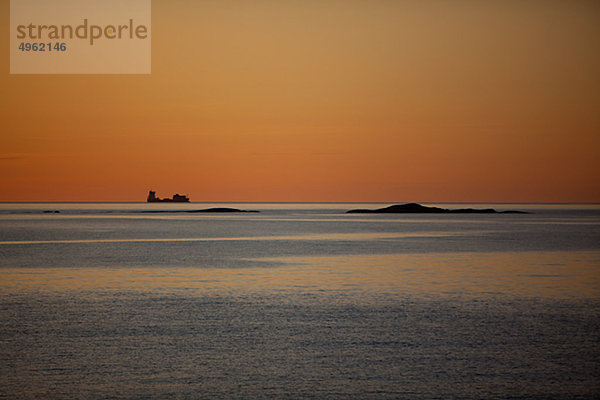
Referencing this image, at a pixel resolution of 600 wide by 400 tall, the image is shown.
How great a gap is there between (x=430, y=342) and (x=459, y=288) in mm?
10981

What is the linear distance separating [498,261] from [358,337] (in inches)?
1000

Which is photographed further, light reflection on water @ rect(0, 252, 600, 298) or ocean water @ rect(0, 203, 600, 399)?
light reflection on water @ rect(0, 252, 600, 298)

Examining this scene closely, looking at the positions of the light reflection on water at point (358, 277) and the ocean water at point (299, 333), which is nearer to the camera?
the ocean water at point (299, 333)

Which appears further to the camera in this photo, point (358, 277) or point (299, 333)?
point (358, 277)

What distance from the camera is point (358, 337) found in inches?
643

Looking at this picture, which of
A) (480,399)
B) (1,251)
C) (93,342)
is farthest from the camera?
(1,251)

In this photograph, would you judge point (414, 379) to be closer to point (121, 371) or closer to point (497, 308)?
point (121, 371)

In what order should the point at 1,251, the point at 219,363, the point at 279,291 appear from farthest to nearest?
the point at 1,251 < the point at 279,291 < the point at 219,363

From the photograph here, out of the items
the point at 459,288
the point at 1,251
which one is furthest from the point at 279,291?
the point at 1,251

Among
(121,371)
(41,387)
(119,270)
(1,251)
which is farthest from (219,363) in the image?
(1,251)

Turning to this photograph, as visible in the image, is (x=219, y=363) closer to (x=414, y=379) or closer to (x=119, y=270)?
(x=414, y=379)

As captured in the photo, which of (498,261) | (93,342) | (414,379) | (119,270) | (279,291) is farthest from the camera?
(498,261)

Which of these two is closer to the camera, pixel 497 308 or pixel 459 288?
pixel 497 308

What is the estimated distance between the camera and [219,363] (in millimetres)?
13602
